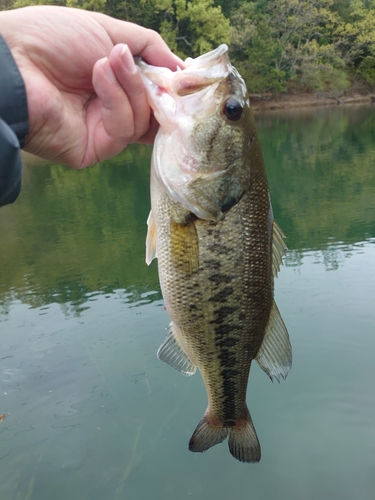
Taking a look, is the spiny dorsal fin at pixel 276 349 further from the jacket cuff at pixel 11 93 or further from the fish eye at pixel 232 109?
the jacket cuff at pixel 11 93

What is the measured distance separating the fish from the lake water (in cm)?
276

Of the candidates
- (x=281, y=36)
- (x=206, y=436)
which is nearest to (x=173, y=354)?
(x=206, y=436)

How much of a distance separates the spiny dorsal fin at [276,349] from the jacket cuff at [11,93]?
4.53ft

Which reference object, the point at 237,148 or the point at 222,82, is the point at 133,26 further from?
the point at 237,148

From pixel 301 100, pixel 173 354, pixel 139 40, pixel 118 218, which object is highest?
pixel 139 40

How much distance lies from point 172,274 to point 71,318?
18.1 ft

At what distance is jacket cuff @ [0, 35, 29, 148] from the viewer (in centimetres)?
167

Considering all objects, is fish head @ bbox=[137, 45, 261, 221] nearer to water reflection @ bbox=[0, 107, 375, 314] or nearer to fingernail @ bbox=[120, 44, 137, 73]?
fingernail @ bbox=[120, 44, 137, 73]

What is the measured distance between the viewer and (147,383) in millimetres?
5500

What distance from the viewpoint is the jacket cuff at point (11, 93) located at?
1.67m

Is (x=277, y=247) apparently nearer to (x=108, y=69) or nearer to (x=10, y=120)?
(x=108, y=69)

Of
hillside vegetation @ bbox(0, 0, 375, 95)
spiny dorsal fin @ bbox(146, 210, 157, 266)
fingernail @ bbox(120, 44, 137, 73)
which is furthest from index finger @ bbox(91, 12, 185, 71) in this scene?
hillside vegetation @ bbox(0, 0, 375, 95)

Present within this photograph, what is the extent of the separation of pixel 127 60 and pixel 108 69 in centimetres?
8

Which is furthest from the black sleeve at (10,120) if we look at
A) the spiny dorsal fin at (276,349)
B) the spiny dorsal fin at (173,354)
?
the spiny dorsal fin at (276,349)
